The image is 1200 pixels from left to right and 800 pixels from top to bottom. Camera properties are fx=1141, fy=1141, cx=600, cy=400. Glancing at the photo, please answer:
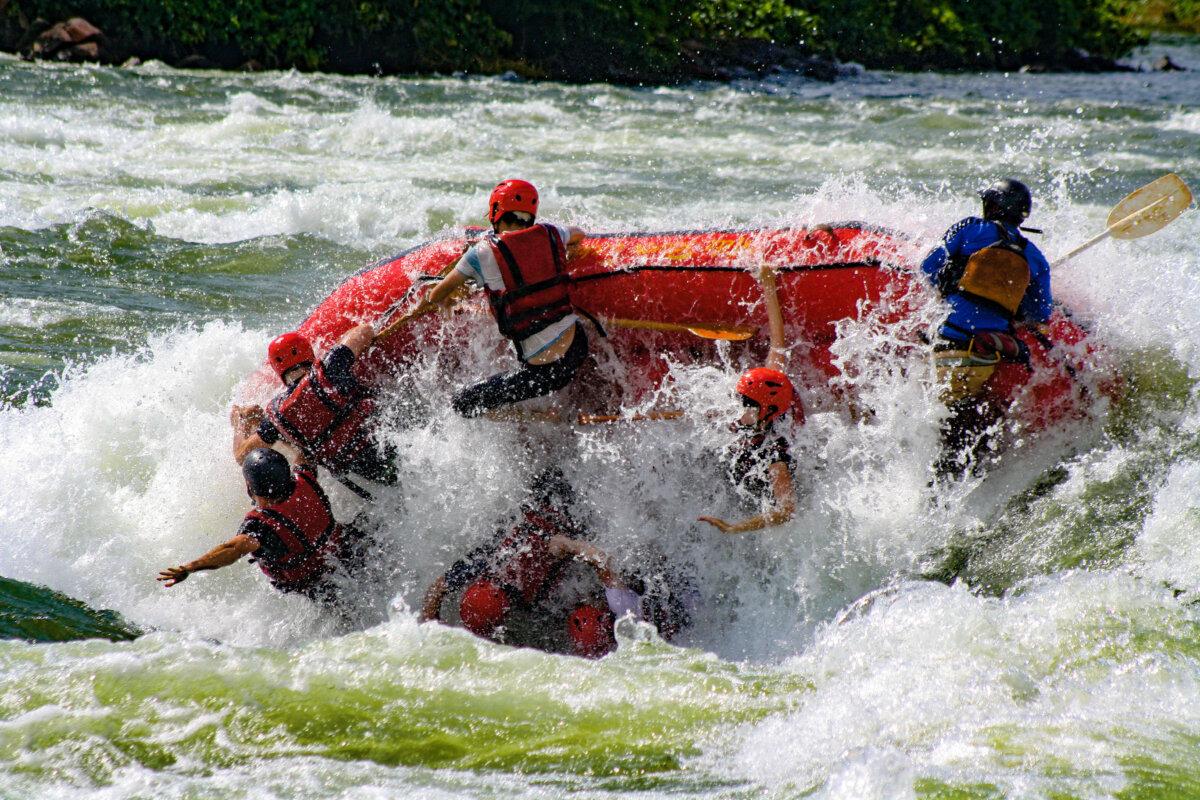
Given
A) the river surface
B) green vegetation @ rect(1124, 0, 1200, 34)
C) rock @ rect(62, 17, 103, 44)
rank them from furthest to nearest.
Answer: green vegetation @ rect(1124, 0, 1200, 34) → rock @ rect(62, 17, 103, 44) → the river surface

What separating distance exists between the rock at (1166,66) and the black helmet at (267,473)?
70.6 ft

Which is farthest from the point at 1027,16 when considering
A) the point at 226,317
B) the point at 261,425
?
the point at 261,425

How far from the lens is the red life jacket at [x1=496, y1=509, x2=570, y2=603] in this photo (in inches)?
191

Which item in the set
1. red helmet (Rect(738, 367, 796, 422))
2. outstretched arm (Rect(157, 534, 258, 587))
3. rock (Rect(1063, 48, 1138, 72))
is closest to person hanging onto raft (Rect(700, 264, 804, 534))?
red helmet (Rect(738, 367, 796, 422))

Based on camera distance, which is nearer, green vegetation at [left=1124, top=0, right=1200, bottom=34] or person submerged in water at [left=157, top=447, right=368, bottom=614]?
person submerged in water at [left=157, top=447, right=368, bottom=614]

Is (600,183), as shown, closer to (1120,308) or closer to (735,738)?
(1120,308)

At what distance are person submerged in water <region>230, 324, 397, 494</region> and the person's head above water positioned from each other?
87 cm

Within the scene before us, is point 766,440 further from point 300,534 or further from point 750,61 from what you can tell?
point 750,61

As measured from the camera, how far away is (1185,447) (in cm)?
492

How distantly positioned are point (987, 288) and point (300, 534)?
3.04 m

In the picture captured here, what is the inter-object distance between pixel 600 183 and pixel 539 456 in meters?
6.25

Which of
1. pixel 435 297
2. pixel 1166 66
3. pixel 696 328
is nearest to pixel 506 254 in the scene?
pixel 435 297

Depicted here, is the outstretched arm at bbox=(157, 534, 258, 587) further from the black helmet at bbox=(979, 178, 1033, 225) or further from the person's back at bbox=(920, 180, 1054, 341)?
the black helmet at bbox=(979, 178, 1033, 225)

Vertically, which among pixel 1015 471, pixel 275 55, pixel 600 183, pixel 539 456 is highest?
pixel 275 55
